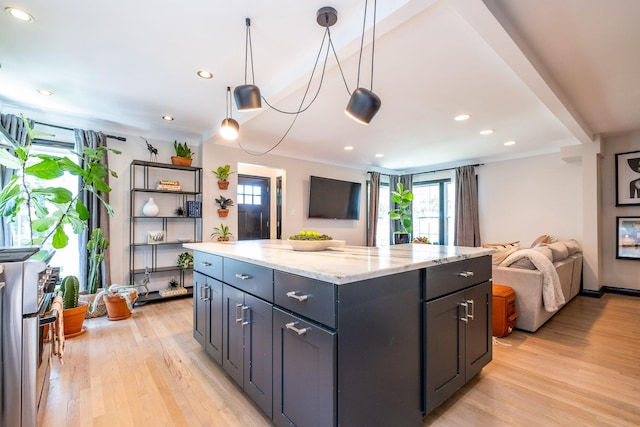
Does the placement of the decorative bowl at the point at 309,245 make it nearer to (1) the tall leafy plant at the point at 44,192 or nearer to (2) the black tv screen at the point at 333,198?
(1) the tall leafy plant at the point at 44,192

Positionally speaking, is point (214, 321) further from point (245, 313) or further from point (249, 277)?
point (249, 277)

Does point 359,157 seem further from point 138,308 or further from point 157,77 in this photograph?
point 138,308

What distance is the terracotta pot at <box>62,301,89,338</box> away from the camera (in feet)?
8.98

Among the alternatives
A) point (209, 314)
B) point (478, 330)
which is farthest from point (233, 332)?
point (478, 330)

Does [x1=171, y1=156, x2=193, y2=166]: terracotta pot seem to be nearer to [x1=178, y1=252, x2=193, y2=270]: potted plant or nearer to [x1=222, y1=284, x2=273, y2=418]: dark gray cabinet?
[x1=178, y1=252, x2=193, y2=270]: potted plant

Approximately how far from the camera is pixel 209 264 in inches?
87.4

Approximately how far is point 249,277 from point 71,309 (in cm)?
234

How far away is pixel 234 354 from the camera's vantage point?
186cm

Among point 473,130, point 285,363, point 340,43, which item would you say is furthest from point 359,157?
point 285,363

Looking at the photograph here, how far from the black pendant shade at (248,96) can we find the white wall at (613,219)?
5531 millimetres

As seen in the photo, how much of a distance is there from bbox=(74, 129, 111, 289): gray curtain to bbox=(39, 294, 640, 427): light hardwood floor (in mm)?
911

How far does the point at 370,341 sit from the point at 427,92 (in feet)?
8.33

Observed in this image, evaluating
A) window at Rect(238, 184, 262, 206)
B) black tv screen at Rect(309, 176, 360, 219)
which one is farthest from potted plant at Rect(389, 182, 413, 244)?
window at Rect(238, 184, 262, 206)

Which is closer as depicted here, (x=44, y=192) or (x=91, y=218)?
(x=44, y=192)
